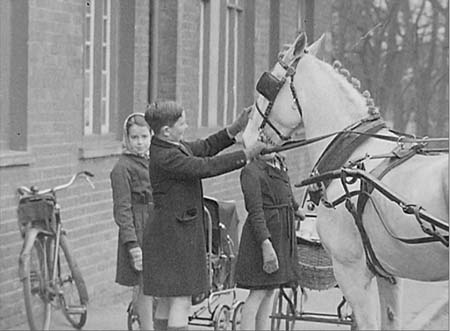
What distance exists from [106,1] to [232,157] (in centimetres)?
554

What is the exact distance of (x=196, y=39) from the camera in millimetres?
16344

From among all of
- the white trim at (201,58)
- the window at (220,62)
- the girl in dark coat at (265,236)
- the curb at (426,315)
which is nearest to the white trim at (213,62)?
the window at (220,62)

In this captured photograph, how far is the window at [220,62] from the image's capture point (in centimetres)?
1747

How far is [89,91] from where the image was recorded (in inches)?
533

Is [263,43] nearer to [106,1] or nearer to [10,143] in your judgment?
[106,1]

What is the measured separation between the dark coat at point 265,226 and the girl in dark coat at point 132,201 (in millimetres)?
726

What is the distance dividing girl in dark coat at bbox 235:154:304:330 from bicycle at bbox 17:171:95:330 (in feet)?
6.01

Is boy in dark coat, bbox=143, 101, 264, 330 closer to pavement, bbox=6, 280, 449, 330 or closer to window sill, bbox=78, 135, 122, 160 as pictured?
pavement, bbox=6, 280, 449, 330

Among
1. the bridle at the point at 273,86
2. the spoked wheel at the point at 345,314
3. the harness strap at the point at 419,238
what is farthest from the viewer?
the spoked wheel at the point at 345,314

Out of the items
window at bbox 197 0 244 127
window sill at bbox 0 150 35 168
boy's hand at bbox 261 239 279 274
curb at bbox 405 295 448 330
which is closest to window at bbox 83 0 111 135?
window sill at bbox 0 150 35 168

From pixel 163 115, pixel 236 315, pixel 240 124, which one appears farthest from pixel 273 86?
pixel 236 315

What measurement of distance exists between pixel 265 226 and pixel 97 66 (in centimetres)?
444

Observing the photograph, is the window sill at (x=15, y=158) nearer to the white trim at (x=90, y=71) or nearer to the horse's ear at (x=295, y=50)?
the white trim at (x=90, y=71)

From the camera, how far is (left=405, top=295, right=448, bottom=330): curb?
41.5ft
